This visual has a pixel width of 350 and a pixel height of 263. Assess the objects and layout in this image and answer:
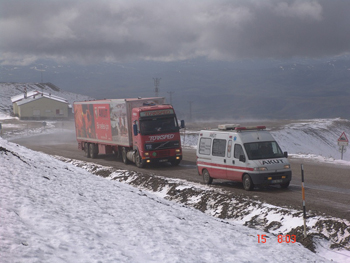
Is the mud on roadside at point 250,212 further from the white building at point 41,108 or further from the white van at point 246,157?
the white building at point 41,108

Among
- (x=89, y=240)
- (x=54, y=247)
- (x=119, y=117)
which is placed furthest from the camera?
(x=119, y=117)

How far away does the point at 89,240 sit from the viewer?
8.16 metres

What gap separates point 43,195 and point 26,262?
193 inches

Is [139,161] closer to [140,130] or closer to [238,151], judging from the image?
[140,130]

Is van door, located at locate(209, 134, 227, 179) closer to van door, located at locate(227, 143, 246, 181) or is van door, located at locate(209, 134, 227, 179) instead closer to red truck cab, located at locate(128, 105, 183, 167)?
van door, located at locate(227, 143, 246, 181)

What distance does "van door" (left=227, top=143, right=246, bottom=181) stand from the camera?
16250 millimetres

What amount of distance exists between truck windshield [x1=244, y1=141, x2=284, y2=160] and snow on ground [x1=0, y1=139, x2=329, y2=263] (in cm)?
416

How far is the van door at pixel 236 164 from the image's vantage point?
1625cm

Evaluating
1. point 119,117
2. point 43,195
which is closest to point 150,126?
point 119,117

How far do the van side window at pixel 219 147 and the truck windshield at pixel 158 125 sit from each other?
7047 millimetres

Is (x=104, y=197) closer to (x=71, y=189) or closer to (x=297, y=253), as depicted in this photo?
(x=71, y=189)

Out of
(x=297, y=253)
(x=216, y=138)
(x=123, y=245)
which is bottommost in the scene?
(x=297, y=253)

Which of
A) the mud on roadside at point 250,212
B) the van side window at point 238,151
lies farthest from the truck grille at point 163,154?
the van side window at point 238,151
